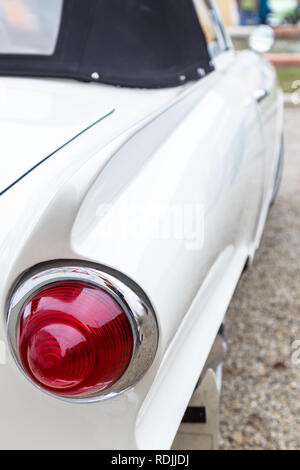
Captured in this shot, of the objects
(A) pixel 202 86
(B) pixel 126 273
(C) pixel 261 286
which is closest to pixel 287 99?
(C) pixel 261 286

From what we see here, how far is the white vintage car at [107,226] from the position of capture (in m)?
A: 1.08

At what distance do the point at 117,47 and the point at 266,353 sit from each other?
1.67 m

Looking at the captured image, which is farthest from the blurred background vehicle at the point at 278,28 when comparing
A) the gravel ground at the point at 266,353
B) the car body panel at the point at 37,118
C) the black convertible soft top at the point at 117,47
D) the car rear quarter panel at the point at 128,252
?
the car rear quarter panel at the point at 128,252

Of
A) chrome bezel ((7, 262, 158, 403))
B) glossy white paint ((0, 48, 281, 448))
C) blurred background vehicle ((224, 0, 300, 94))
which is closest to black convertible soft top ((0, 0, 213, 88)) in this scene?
glossy white paint ((0, 48, 281, 448))

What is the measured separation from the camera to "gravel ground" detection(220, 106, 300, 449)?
2227mm

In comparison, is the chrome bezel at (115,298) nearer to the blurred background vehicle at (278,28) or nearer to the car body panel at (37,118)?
the car body panel at (37,118)

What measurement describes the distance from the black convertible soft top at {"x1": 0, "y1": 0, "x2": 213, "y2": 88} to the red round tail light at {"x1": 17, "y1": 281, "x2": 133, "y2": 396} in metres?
1.05

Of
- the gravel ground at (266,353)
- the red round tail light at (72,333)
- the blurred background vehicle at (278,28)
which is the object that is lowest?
the blurred background vehicle at (278,28)

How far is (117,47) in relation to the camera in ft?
6.37

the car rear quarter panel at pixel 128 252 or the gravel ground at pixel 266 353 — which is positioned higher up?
the car rear quarter panel at pixel 128 252

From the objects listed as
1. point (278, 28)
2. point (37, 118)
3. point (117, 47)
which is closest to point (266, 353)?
point (117, 47)

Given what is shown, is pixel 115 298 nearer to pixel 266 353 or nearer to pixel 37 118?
pixel 37 118

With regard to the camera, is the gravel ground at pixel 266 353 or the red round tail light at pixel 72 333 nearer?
the red round tail light at pixel 72 333

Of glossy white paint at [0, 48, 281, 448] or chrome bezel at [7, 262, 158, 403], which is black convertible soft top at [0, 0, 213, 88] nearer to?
glossy white paint at [0, 48, 281, 448]
